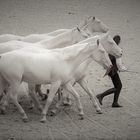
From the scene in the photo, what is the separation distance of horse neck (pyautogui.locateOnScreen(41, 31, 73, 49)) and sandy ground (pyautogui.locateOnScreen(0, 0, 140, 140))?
1.24 m

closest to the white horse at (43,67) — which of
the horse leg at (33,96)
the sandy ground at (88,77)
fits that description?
the horse leg at (33,96)

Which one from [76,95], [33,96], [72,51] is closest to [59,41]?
[72,51]

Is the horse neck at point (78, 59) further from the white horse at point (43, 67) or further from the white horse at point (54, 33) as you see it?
the white horse at point (54, 33)

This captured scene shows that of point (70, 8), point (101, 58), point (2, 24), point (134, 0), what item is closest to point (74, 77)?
point (101, 58)

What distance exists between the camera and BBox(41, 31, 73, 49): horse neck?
1007cm

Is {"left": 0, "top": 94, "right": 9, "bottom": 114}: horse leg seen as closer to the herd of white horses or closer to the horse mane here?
the herd of white horses

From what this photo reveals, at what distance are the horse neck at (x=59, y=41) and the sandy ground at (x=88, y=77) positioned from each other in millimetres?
1236

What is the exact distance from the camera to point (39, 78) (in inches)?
349

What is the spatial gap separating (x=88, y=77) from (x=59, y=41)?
1.95 metres

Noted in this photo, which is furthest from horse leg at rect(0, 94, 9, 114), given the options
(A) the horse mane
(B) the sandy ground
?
(A) the horse mane

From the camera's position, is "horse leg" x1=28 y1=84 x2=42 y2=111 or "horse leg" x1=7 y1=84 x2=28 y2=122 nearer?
"horse leg" x1=7 y1=84 x2=28 y2=122

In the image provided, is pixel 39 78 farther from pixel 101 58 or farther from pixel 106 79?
pixel 106 79

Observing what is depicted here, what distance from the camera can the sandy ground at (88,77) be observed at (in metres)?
8.42

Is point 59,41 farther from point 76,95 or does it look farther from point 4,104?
point 4,104
